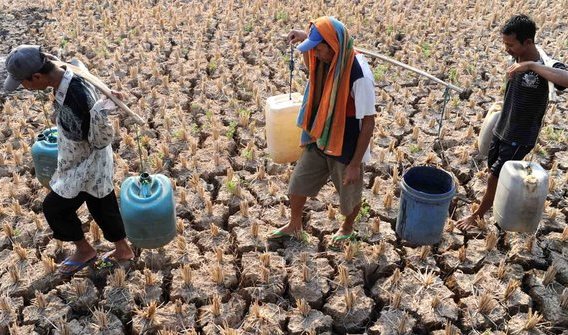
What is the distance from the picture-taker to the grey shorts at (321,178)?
3.60 meters

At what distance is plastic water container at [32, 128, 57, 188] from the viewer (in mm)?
3988

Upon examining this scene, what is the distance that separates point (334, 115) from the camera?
333 centimetres

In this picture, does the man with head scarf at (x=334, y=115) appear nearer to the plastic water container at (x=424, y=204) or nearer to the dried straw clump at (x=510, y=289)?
the plastic water container at (x=424, y=204)

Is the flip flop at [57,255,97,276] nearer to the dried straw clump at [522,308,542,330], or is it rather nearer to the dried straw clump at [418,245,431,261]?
the dried straw clump at [418,245,431,261]

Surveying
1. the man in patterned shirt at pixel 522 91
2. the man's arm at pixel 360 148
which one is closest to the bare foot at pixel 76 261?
the man's arm at pixel 360 148

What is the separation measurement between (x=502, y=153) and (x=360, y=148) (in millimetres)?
1203

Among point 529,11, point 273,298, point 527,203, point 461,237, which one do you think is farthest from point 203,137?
point 529,11

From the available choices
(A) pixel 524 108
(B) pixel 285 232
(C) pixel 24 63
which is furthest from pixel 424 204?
(C) pixel 24 63

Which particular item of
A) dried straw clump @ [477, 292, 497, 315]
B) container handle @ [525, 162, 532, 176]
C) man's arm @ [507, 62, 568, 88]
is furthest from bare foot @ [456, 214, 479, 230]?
man's arm @ [507, 62, 568, 88]

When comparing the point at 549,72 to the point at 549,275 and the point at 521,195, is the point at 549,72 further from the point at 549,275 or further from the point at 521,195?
the point at 549,275

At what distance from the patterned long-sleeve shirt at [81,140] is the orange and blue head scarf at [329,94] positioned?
3.93 feet

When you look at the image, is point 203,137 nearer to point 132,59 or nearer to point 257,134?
point 257,134

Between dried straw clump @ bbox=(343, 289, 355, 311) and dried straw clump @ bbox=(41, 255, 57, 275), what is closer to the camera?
dried straw clump @ bbox=(343, 289, 355, 311)

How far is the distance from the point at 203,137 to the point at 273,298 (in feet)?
7.07
